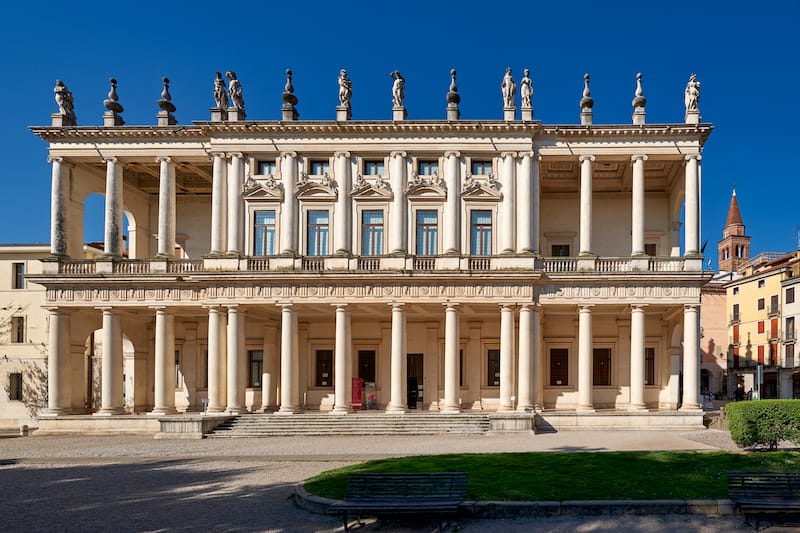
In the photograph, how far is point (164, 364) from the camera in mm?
32562

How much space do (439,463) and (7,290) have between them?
3648 centimetres

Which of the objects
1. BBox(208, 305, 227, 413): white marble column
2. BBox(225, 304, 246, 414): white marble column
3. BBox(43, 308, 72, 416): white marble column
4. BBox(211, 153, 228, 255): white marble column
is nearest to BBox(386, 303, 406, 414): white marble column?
BBox(225, 304, 246, 414): white marble column

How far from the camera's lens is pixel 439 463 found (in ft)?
56.3

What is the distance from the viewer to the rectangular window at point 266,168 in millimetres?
33500

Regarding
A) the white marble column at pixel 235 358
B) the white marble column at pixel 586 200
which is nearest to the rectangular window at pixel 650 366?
the white marble column at pixel 586 200

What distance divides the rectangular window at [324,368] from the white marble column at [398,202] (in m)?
8.44

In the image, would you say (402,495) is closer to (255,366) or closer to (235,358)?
(235,358)

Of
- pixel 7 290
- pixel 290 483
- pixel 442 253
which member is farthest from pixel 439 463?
pixel 7 290

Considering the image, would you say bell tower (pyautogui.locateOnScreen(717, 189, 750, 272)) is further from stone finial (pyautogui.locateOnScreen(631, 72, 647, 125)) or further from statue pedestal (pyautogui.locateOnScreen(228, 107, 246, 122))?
statue pedestal (pyautogui.locateOnScreen(228, 107, 246, 122))

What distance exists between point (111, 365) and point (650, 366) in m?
30.6

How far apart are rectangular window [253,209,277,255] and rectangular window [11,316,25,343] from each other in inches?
768

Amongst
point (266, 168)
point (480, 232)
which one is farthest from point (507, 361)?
point (266, 168)

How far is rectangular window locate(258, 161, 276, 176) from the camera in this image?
33500 mm

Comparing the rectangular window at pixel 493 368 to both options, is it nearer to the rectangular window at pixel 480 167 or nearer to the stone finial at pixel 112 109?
the rectangular window at pixel 480 167
